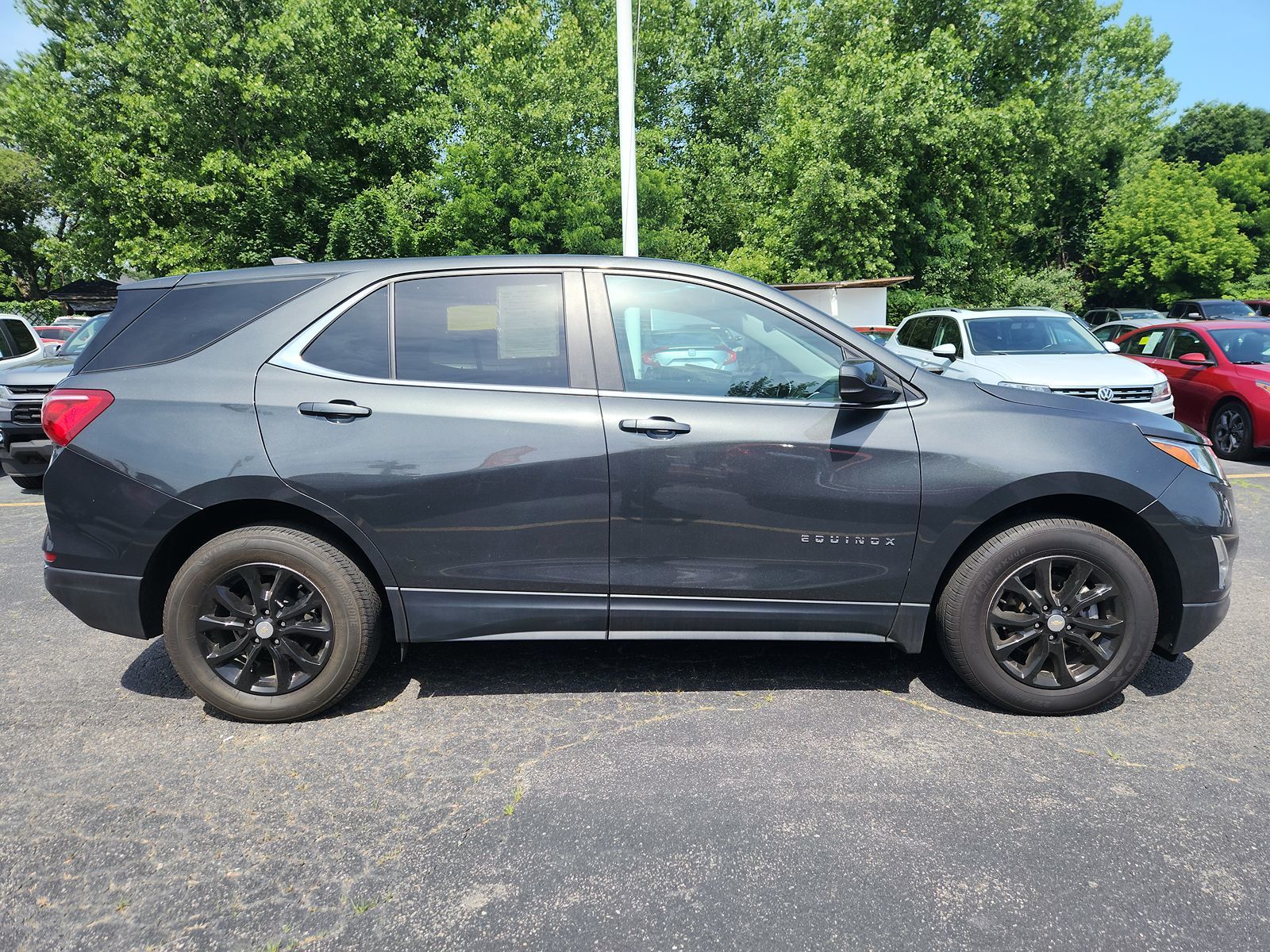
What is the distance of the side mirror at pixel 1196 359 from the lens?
10383 millimetres

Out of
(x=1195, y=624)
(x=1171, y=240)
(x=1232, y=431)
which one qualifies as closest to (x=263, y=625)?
(x=1195, y=624)

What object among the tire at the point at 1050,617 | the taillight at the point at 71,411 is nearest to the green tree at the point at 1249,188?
the tire at the point at 1050,617

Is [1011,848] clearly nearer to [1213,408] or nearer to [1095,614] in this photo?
[1095,614]

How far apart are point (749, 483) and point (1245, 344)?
994cm

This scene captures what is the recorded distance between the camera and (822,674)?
394cm

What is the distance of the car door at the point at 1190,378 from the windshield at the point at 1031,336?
131 cm

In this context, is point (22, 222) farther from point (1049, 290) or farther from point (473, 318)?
point (473, 318)

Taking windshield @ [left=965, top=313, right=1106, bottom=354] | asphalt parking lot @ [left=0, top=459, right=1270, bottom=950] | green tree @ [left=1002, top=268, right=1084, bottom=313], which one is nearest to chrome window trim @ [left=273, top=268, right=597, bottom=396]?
asphalt parking lot @ [left=0, top=459, right=1270, bottom=950]

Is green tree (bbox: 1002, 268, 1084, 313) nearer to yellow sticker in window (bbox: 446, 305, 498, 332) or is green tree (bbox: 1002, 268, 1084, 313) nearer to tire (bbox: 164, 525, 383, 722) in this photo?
yellow sticker in window (bbox: 446, 305, 498, 332)

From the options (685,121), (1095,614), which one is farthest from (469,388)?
(685,121)

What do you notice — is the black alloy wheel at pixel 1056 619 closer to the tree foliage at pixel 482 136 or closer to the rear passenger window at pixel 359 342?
the rear passenger window at pixel 359 342

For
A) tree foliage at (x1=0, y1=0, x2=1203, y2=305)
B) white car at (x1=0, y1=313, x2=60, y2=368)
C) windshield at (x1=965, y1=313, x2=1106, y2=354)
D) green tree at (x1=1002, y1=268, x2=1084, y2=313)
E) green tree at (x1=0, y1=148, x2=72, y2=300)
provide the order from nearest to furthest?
windshield at (x1=965, y1=313, x2=1106, y2=354)
white car at (x1=0, y1=313, x2=60, y2=368)
tree foliage at (x1=0, y1=0, x2=1203, y2=305)
green tree at (x1=1002, y1=268, x2=1084, y2=313)
green tree at (x1=0, y1=148, x2=72, y2=300)

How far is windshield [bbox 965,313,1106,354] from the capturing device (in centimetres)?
1017

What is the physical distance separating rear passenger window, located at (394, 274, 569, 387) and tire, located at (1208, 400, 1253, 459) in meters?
9.33
